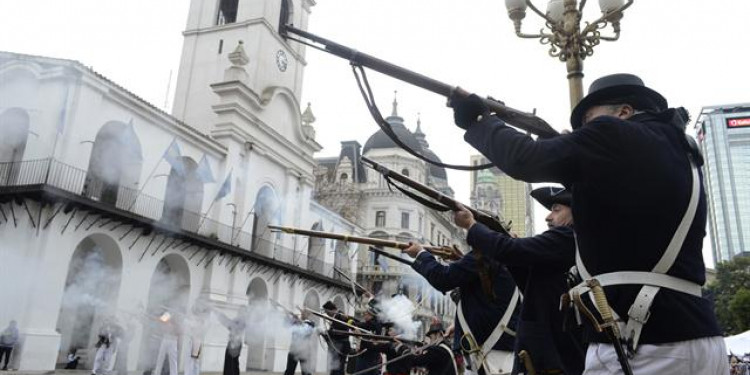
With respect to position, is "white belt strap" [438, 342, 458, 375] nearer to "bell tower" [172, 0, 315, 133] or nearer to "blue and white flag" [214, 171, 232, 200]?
"blue and white flag" [214, 171, 232, 200]

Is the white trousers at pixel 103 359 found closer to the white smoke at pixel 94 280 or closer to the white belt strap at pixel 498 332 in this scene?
the white smoke at pixel 94 280

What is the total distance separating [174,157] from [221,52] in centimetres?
1023

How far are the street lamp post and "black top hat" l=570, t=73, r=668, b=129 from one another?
19.3 ft

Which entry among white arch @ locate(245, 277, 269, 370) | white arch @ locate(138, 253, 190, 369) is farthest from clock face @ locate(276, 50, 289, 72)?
white arch @ locate(138, 253, 190, 369)

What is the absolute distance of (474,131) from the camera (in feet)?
9.16

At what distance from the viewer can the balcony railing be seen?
16.0m

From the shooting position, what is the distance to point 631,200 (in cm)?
224

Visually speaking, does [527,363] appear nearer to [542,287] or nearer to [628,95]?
[542,287]

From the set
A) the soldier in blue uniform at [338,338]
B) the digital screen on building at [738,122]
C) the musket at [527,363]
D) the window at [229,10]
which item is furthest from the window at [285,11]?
the digital screen on building at [738,122]

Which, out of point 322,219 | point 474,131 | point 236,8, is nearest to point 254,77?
point 236,8

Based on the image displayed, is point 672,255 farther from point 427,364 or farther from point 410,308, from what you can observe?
point 410,308

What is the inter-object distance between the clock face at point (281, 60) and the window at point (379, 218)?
72.0 feet

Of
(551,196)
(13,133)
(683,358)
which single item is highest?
(13,133)

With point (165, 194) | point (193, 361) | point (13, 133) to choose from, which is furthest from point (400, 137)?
point (193, 361)
